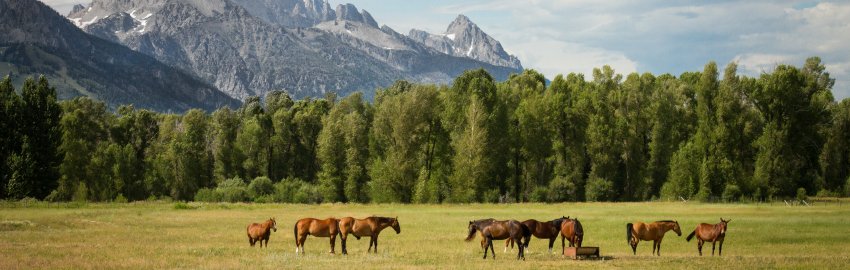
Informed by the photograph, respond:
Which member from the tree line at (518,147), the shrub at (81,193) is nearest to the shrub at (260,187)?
the tree line at (518,147)

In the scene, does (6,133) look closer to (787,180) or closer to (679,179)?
(679,179)

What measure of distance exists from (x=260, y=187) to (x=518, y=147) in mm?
35475

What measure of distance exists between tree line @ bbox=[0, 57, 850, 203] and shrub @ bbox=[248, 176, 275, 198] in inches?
8.3

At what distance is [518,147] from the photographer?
92.1 m

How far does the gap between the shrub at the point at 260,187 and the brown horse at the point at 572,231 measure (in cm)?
7140

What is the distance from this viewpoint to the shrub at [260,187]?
313 ft

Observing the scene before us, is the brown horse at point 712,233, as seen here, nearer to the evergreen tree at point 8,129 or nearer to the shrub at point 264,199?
the shrub at point 264,199

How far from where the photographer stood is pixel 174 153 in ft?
336

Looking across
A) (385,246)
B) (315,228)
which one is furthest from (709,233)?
(315,228)

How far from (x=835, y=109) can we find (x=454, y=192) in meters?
51.2

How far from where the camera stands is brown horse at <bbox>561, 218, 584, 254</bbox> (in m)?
27.9

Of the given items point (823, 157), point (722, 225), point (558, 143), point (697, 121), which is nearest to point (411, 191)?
point (558, 143)

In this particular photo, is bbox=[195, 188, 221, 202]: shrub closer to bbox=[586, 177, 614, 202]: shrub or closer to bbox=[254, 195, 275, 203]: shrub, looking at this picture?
bbox=[254, 195, 275, 203]: shrub

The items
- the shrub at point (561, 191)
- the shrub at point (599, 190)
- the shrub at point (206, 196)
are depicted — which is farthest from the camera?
the shrub at point (206, 196)
